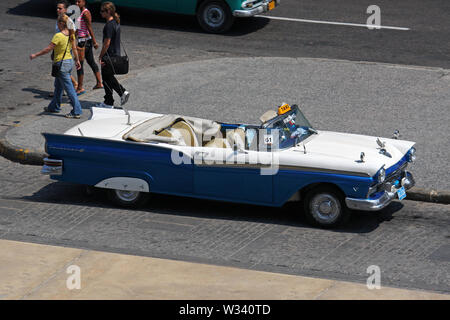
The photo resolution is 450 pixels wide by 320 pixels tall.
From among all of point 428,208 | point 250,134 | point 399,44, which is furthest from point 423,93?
point 250,134

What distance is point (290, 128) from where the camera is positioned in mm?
10633

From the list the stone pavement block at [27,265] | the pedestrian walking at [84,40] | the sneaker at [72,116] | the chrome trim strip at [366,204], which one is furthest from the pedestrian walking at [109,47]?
the chrome trim strip at [366,204]

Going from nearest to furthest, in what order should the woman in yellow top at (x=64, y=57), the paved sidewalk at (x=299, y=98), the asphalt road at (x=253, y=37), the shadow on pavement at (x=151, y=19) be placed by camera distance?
the paved sidewalk at (x=299, y=98)
the woman in yellow top at (x=64, y=57)
the asphalt road at (x=253, y=37)
the shadow on pavement at (x=151, y=19)

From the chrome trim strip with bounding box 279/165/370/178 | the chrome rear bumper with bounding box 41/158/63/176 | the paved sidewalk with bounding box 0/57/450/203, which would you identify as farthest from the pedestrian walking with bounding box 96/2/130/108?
the chrome trim strip with bounding box 279/165/370/178

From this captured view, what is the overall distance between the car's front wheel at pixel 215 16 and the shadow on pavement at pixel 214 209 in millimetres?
7940

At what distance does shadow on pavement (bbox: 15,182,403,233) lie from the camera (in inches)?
410

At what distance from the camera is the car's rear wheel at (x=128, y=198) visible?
10.8 metres

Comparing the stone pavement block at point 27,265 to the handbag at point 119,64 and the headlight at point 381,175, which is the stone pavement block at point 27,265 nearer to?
the headlight at point 381,175

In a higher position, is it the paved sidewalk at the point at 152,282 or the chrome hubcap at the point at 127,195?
the chrome hubcap at the point at 127,195

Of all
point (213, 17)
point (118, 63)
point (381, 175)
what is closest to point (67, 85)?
point (118, 63)

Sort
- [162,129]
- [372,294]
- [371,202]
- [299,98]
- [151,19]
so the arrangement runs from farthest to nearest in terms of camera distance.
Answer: [151,19], [299,98], [162,129], [371,202], [372,294]

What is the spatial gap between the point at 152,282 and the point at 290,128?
2857 millimetres

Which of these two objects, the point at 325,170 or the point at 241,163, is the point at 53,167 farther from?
the point at 325,170

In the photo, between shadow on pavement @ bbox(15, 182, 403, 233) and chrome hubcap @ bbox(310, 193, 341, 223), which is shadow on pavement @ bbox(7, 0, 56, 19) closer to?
shadow on pavement @ bbox(15, 182, 403, 233)
